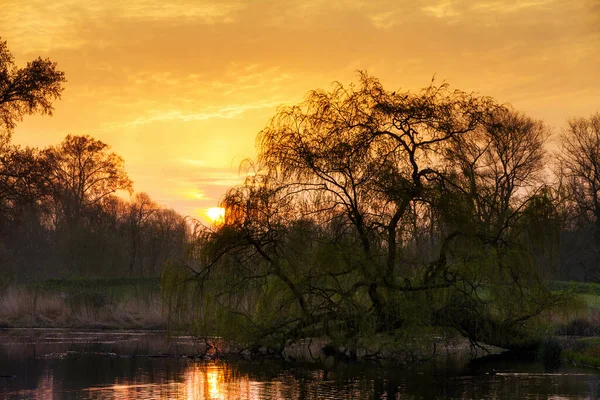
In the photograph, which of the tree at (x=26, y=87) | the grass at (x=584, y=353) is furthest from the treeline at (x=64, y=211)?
the grass at (x=584, y=353)

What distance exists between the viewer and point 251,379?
21219 millimetres

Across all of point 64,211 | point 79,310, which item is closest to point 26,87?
point 79,310

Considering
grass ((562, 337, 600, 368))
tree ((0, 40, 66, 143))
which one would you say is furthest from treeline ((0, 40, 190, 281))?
grass ((562, 337, 600, 368))

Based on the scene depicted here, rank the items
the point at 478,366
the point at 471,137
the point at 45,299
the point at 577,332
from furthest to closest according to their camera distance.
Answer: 1. the point at 45,299
2. the point at 577,332
3. the point at 471,137
4. the point at 478,366

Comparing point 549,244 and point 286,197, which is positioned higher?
point 286,197

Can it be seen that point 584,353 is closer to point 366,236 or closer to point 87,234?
point 366,236

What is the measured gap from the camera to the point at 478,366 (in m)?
24.2

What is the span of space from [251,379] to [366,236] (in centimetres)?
621

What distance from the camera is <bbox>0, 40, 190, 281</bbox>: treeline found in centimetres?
3803

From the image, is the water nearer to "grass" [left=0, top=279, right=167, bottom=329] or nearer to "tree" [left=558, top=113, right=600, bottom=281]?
"grass" [left=0, top=279, right=167, bottom=329]

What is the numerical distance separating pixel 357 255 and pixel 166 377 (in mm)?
6776

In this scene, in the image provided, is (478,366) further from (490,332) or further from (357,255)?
(357,255)

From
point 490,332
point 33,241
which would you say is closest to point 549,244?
point 490,332

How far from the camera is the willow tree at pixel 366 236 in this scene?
24766 millimetres
